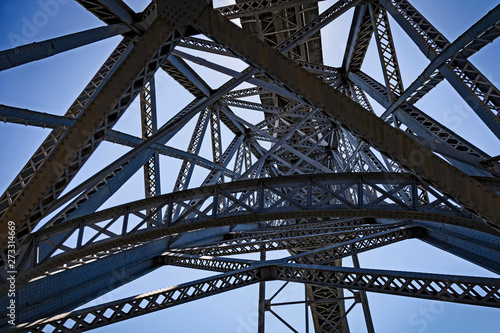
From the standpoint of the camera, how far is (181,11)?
17.8ft

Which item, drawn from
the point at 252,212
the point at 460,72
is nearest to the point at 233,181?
the point at 252,212

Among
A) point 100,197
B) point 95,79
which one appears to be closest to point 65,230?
point 100,197

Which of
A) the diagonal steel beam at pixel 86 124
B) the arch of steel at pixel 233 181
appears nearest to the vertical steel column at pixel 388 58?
the arch of steel at pixel 233 181

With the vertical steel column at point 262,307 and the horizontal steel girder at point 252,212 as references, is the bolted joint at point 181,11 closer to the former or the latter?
the horizontal steel girder at point 252,212

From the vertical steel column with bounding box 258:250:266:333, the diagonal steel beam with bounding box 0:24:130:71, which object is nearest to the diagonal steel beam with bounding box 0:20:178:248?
the diagonal steel beam with bounding box 0:24:130:71

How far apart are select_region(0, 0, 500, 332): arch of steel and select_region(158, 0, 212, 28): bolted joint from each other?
0.02m

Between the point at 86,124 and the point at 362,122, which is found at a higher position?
the point at 86,124

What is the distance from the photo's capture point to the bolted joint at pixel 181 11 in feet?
17.7

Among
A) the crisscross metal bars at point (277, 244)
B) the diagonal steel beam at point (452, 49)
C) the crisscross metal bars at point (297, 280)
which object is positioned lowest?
the crisscross metal bars at point (297, 280)

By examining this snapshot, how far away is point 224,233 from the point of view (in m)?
16.3

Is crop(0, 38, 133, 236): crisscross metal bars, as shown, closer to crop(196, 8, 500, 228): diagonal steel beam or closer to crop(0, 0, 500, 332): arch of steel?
crop(0, 0, 500, 332): arch of steel

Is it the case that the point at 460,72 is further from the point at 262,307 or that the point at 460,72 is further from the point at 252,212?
the point at 262,307

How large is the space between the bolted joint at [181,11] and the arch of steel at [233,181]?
0.6 inches

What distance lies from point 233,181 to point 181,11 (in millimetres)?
4641
